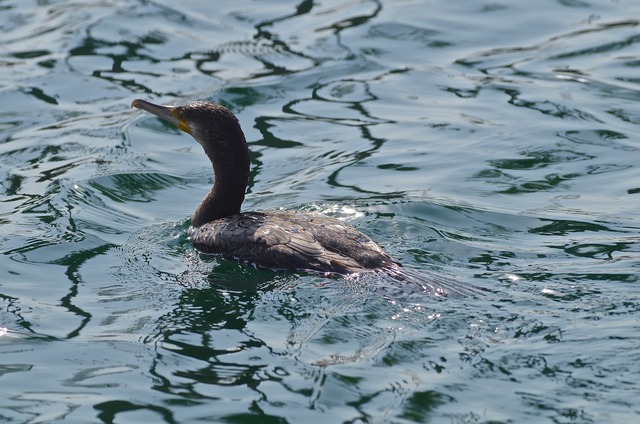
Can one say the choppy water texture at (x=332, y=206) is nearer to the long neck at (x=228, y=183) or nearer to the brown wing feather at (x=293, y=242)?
the brown wing feather at (x=293, y=242)

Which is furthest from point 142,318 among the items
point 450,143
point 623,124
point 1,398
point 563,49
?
point 563,49

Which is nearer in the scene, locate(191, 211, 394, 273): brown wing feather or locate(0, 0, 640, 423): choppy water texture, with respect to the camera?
locate(0, 0, 640, 423): choppy water texture

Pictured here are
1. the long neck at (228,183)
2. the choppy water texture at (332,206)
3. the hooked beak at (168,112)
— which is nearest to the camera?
the choppy water texture at (332,206)

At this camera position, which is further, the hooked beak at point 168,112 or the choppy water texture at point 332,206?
the hooked beak at point 168,112

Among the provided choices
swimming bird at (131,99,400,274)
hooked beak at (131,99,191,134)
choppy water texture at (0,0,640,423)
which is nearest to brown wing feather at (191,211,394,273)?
swimming bird at (131,99,400,274)

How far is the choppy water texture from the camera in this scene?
20.7 ft

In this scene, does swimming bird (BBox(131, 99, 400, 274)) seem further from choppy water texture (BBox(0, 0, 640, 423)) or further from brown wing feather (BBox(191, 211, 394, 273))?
choppy water texture (BBox(0, 0, 640, 423))

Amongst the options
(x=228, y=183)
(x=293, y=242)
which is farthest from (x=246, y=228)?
(x=228, y=183)

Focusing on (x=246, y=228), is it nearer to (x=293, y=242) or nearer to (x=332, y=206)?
(x=293, y=242)

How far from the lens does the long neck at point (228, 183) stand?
341 inches

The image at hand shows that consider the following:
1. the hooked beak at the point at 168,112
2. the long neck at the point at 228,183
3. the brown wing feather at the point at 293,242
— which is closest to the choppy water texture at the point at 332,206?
the brown wing feather at the point at 293,242

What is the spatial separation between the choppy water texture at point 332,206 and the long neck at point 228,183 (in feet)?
1.19

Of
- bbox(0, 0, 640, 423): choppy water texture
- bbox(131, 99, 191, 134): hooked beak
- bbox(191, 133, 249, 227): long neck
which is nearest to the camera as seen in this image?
bbox(0, 0, 640, 423): choppy water texture

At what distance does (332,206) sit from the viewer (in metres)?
9.30
